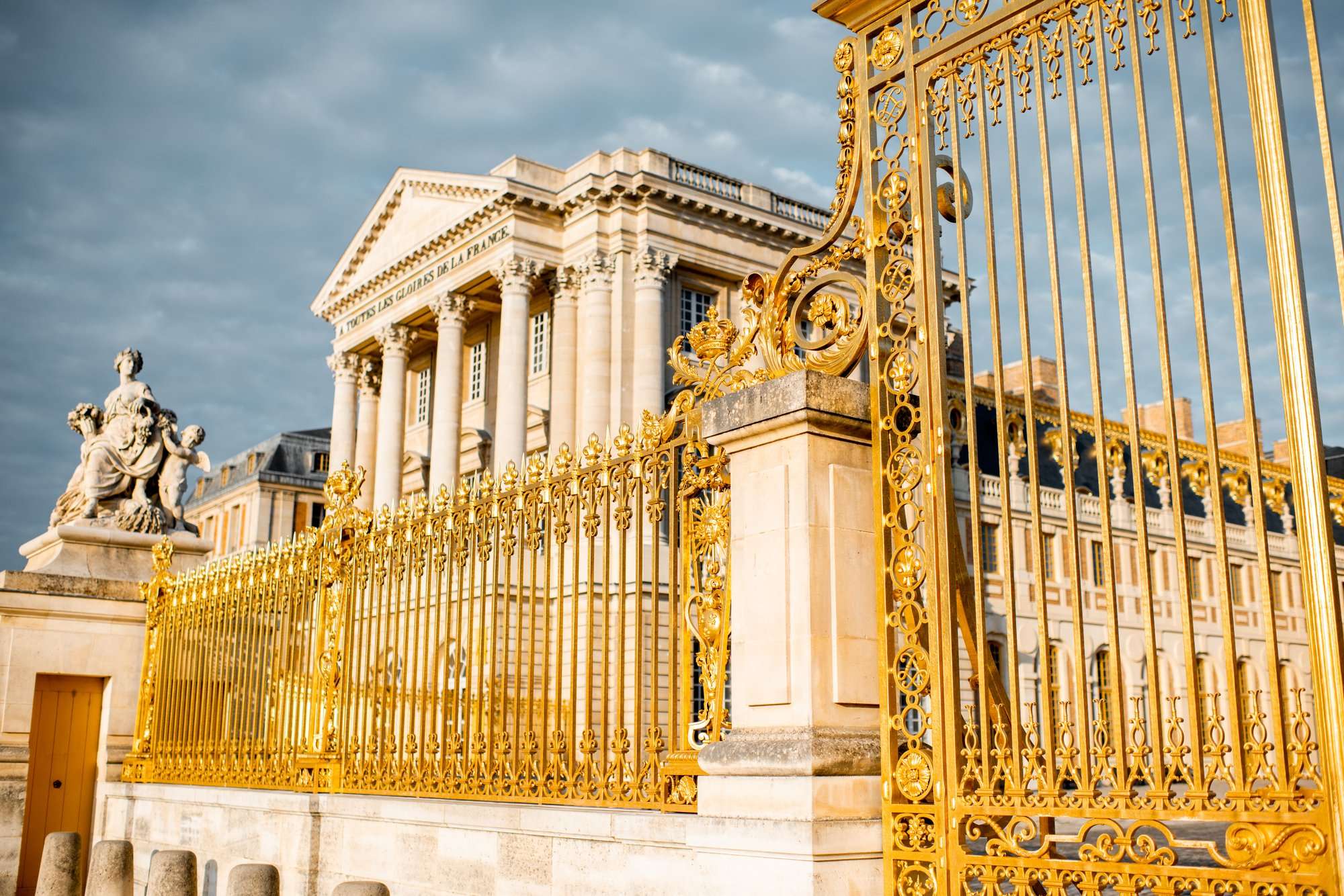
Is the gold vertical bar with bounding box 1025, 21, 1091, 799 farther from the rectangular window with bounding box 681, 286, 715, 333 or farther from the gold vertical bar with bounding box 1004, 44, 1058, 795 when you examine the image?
the rectangular window with bounding box 681, 286, 715, 333

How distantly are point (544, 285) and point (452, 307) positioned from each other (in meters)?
2.86

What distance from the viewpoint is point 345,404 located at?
47.0 metres

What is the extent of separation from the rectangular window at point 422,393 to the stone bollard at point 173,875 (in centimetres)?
3844

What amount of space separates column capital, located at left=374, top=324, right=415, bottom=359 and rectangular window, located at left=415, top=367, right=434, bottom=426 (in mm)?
2499

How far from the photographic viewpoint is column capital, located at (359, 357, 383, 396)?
4684cm

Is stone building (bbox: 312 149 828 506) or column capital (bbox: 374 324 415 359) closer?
stone building (bbox: 312 149 828 506)

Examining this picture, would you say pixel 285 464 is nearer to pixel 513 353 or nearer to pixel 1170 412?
pixel 513 353

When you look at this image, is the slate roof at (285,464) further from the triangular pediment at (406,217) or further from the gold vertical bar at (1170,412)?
the gold vertical bar at (1170,412)

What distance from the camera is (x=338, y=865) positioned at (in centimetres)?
888

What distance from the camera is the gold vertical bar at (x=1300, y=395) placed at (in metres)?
4.17

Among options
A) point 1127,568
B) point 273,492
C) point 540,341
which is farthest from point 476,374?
point 273,492

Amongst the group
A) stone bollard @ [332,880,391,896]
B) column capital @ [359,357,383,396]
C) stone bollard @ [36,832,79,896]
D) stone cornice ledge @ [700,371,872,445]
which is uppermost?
column capital @ [359,357,383,396]

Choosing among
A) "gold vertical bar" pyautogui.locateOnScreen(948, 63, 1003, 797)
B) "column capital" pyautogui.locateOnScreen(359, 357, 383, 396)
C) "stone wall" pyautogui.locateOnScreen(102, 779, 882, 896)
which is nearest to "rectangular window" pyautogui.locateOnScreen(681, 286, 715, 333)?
"column capital" pyautogui.locateOnScreen(359, 357, 383, 396)

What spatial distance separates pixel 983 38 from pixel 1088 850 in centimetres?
323
